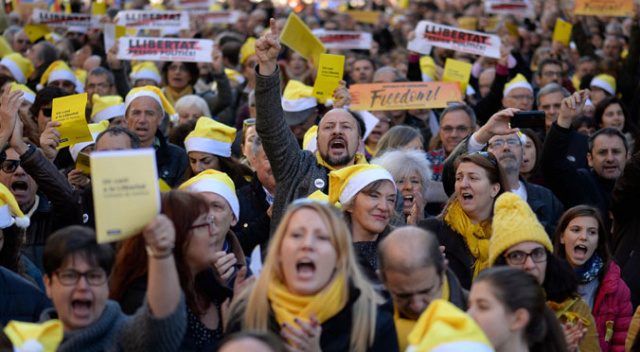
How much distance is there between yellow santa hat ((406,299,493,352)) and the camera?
9.74 ft

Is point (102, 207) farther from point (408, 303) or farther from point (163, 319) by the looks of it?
point (408, 303)

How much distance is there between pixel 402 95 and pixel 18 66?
5055 mm

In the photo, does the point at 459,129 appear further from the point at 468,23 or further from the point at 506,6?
the point at 468,23

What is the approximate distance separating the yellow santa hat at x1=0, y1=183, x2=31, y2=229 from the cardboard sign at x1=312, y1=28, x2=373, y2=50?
7395 mm

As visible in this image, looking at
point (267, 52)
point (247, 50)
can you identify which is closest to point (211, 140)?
point (267, 52)

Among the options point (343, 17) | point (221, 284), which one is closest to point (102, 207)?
point (221, 284)

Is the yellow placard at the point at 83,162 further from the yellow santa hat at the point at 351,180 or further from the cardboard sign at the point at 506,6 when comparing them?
the cardboard sign at the point at 506,6

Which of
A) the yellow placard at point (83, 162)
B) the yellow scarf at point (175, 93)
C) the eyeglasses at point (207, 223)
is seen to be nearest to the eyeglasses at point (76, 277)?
the eyeglasses at point (207, 223)

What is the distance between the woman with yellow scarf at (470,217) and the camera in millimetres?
5109

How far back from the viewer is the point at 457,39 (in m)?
9.96

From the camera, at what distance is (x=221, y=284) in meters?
4.13

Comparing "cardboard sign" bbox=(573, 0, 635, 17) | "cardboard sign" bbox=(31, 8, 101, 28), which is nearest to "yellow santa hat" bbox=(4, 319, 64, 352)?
"cardboard sign" bbox=(31, 8, 101, 28)

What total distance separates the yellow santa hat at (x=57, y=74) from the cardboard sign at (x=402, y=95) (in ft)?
11.1

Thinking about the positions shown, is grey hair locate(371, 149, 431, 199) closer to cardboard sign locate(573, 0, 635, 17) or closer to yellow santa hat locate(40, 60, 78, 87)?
yellow santa hat locate(40, 60, 78, 87)
